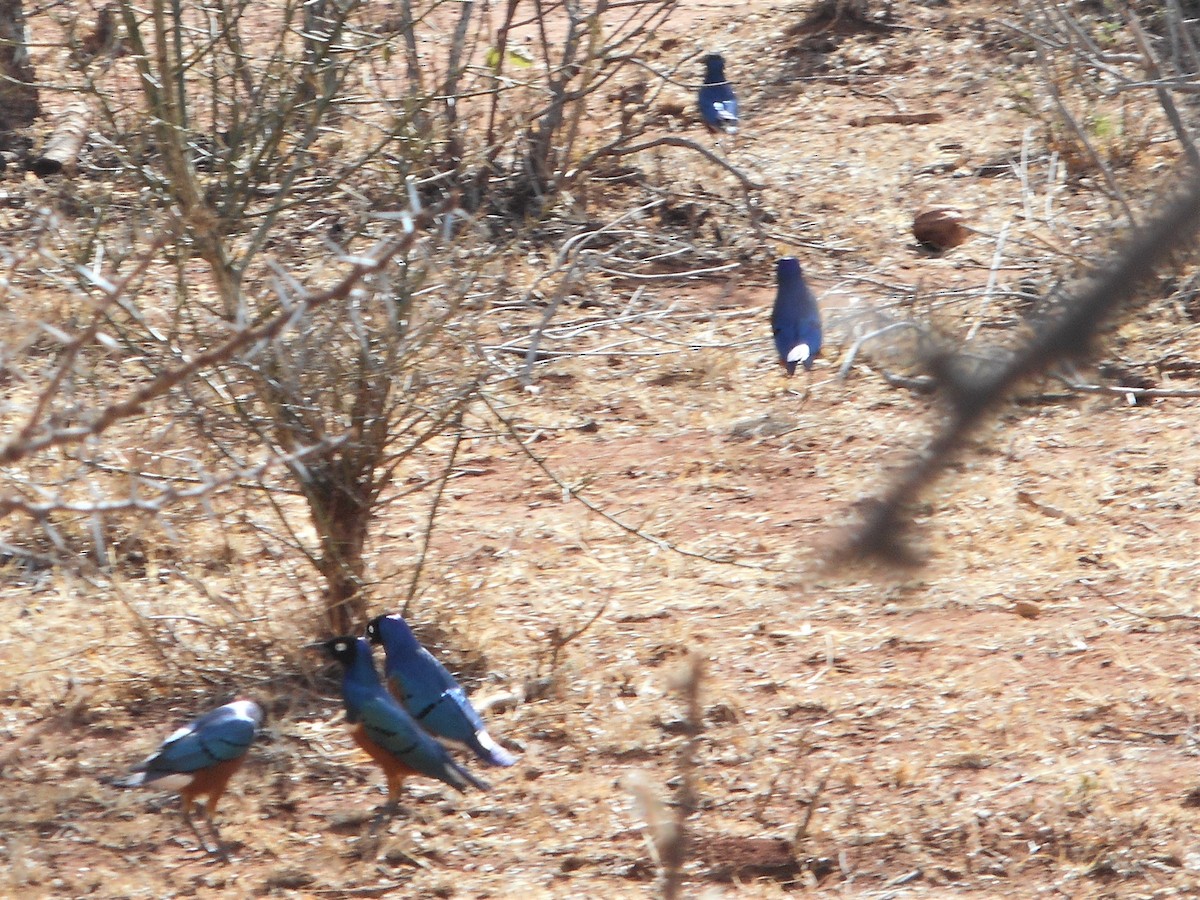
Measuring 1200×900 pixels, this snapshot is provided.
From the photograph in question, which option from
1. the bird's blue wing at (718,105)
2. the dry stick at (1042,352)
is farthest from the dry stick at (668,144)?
the dry stick at (1042,352)

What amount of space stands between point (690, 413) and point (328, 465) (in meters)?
2.44

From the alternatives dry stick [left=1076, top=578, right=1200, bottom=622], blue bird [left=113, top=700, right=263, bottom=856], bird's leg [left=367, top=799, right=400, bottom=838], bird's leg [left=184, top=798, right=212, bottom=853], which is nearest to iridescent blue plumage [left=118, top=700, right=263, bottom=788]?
blue bird [left=113, top=700, right=263, bottom=856]

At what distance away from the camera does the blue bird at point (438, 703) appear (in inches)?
151

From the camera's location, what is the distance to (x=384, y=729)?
3641 mm

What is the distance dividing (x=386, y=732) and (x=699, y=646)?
118 cm

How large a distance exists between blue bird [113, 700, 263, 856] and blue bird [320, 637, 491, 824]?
9.9 inches

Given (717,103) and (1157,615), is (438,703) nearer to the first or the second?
(1157,615)

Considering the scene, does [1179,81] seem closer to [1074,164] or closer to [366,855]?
[366,855]

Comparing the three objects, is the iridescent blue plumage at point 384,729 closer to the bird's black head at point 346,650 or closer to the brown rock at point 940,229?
the bird's black head at point 346,650

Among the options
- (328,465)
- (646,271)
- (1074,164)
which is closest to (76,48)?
(328,465)

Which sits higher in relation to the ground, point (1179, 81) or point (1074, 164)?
point (1179, 81)

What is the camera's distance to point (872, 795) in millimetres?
3803

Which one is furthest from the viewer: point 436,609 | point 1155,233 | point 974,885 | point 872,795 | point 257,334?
point 436,609

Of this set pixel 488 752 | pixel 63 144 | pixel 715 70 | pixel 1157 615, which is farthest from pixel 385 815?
pixel 715 70
